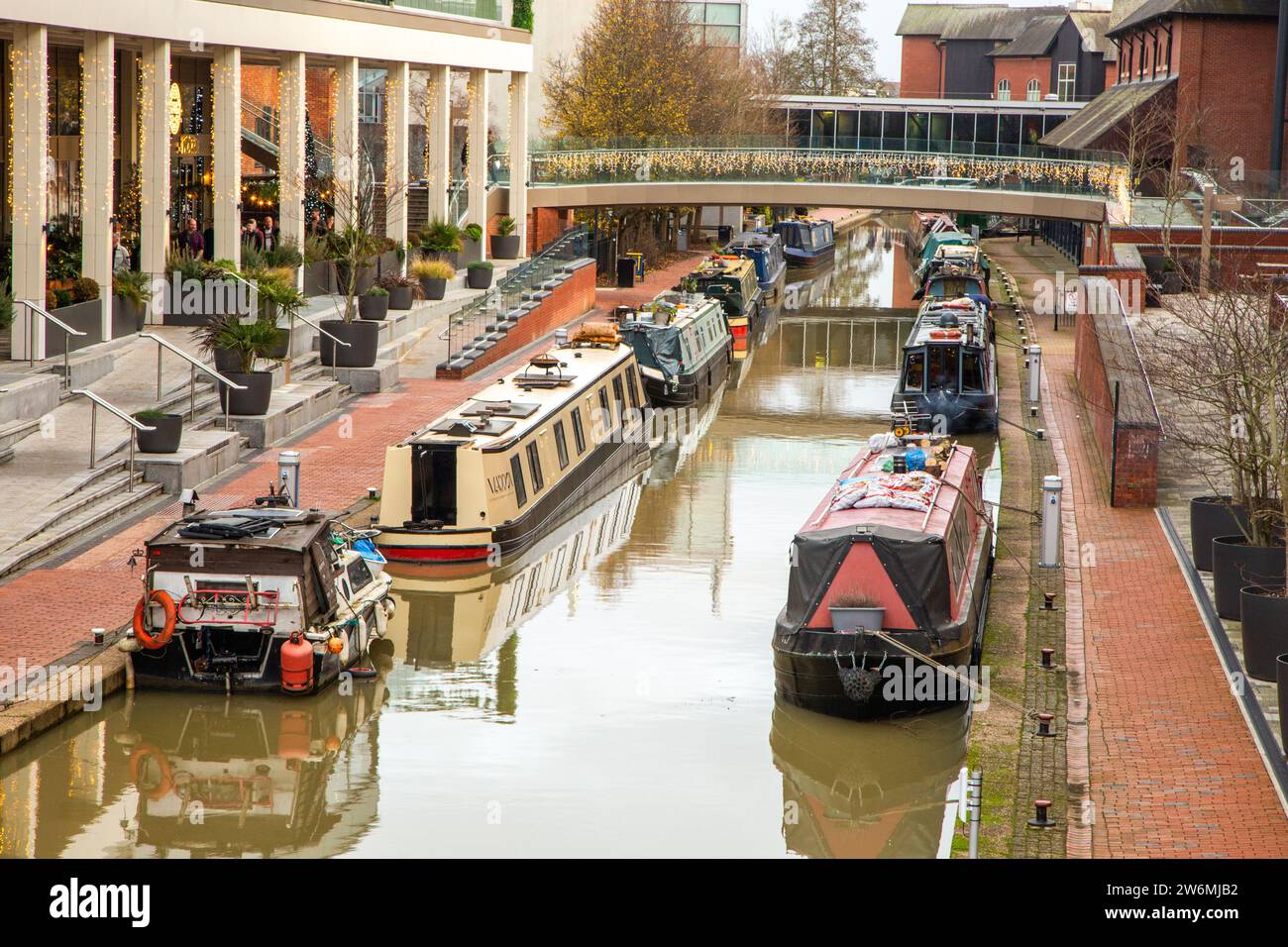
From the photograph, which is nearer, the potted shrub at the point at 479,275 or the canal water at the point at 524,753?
the canal water at the point at 524,753

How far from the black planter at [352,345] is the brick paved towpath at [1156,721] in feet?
47.2

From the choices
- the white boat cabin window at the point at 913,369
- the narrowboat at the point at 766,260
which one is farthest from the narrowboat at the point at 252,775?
the narrowboat at the point at 766,260

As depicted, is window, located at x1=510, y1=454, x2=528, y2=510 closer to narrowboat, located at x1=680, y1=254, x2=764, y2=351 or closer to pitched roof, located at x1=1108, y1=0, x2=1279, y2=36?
narrowboat, located at x1=680, y1=254, x2=764, y2=351

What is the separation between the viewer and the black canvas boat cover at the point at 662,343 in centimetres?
3556

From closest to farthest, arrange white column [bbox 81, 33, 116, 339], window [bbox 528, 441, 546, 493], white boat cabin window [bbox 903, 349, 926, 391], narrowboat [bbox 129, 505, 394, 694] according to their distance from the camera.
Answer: narrowboat [bbox 129, 505, 394, 694] < window [bbox 528, 441, 546, 493] < white column [bbox 81, 33, 116, 339] < white boat cabin window [bbox 903, 349, 926, 391]

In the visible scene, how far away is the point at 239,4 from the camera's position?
34.8 meters

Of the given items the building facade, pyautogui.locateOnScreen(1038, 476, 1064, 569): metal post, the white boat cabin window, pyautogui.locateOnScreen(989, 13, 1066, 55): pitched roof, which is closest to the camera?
pyautogui.locateOnScreen(1038, 476, 1064, 569): metal post

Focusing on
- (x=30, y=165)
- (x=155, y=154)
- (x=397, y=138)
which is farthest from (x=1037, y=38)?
(x=30, y=165)

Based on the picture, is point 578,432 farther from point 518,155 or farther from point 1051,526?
point 518,155

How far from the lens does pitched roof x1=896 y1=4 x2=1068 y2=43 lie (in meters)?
112

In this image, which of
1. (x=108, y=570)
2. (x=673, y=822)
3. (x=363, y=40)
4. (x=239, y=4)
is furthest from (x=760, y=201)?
(x=673, y=822)

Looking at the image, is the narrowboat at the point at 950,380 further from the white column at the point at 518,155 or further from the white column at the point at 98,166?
the white column at the point at 518,155

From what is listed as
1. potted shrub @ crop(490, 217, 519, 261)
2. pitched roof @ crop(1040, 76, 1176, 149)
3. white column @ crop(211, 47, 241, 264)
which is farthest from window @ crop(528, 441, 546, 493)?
pitched roof @ crop(1040, 76, 1176, 149)

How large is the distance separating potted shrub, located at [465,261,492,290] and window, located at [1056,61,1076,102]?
2552 inches
